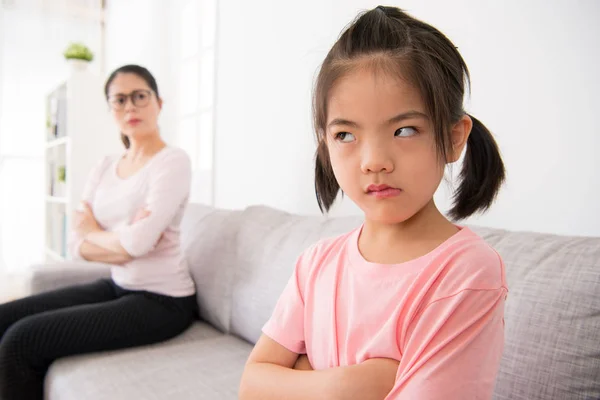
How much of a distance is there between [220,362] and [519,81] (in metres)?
1.12

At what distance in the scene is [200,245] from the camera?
177 centimetres

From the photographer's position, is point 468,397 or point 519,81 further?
point 519,81

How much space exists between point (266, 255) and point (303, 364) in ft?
2.61

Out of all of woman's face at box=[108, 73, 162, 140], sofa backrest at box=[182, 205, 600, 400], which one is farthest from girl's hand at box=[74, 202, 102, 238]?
sofa backrest at box=[182, 205, 600, 400]

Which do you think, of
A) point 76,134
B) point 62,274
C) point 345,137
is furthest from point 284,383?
point 76,134

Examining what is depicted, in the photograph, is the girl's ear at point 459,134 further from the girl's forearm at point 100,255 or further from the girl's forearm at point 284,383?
the girl's forearm at point 100,255

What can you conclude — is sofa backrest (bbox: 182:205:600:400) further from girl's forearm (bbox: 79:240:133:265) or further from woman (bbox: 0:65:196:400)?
girl's forearm (bbox: 79:240:133:265)

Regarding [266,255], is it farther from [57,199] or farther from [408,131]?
[57,199]

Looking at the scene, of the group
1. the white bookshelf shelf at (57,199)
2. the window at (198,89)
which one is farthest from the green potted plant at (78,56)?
the white bookshelf shelf at (57,199)

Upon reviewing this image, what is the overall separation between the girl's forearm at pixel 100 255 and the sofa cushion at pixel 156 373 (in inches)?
12.0

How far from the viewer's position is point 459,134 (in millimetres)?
559

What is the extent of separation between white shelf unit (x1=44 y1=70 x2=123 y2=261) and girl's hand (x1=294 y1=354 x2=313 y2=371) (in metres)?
2.61

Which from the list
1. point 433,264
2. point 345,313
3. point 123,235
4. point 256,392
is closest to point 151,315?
point 123,235

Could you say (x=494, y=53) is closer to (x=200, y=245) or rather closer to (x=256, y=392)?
(x=256, y=392)
